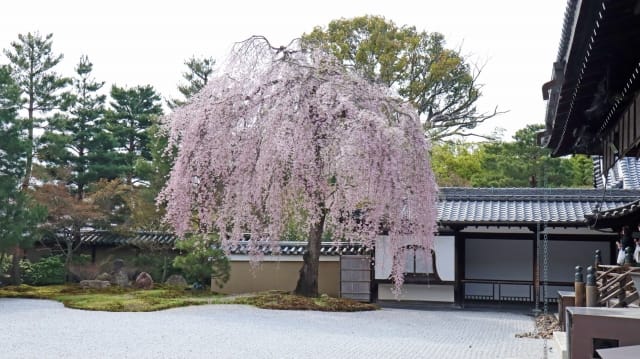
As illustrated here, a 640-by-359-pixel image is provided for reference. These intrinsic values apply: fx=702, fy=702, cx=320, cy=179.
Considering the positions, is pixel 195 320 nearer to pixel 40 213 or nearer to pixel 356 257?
pixel 356 257

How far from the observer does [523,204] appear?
1809 cm

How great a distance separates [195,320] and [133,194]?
32.8ft

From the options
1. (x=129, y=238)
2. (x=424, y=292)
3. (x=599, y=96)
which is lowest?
(x=424, y=292)

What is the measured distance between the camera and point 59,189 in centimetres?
2098

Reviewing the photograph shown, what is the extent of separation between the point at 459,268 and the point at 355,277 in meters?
2.61

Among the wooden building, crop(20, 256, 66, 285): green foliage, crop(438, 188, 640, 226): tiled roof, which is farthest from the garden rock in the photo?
the wooden building

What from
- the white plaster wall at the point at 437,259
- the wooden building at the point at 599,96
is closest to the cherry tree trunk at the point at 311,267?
the white plaster wall at the point at 437,259

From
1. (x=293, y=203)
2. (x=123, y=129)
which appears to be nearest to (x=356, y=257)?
(x=293, y=203)

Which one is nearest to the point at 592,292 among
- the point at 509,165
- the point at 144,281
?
the point at 144,281

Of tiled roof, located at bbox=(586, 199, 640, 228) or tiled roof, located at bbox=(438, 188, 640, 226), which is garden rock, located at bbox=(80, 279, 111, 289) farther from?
Answer: tiled roof, located at bbox=(586, 199, 640, 228)

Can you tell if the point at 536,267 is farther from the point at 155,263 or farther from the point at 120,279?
the point at 120,279

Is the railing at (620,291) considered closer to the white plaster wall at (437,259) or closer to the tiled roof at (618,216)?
the tiled roof at (618,216)

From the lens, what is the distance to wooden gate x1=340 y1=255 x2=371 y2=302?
1770 cm

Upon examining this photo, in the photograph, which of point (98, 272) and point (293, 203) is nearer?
point (293, 203)
